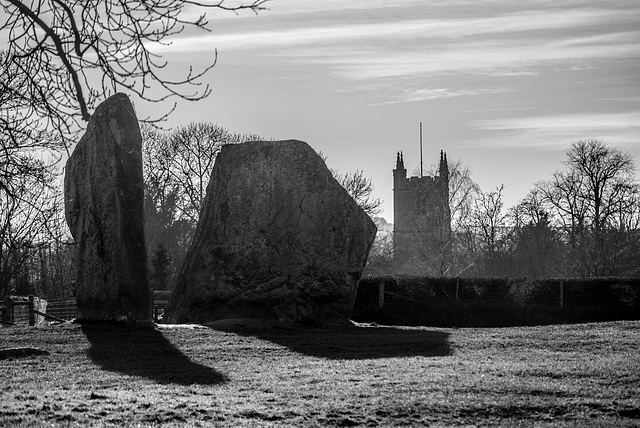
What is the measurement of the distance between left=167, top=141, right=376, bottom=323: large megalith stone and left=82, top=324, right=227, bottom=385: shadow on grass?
357cm

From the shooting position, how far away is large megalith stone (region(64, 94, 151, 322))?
737 inches

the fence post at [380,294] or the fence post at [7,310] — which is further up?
the fence post at [380,294]

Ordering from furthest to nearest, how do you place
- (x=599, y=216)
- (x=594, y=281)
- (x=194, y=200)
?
(x=599, y=216)
(x=194, y=200)
(x=594, y=281)

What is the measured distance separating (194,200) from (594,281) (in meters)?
21.8

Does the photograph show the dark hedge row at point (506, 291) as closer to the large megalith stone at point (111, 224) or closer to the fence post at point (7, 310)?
the fence post at point (7, 310)

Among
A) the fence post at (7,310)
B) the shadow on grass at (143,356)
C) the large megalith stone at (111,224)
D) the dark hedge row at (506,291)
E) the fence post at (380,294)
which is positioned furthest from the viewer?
the dark hedge row at (506,291)

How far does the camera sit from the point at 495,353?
15.4m

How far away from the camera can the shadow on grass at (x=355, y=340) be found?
15.6m

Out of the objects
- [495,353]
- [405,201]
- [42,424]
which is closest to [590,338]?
[495,353]

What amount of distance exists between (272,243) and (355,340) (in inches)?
179

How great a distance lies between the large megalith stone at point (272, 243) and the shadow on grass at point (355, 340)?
119 centimetres

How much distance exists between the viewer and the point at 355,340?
58.6 ft

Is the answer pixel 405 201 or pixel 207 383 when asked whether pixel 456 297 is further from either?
pixel 405 201

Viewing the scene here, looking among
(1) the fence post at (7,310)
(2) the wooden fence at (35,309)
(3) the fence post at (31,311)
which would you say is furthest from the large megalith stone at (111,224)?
(3) the fence post at (31,311)
